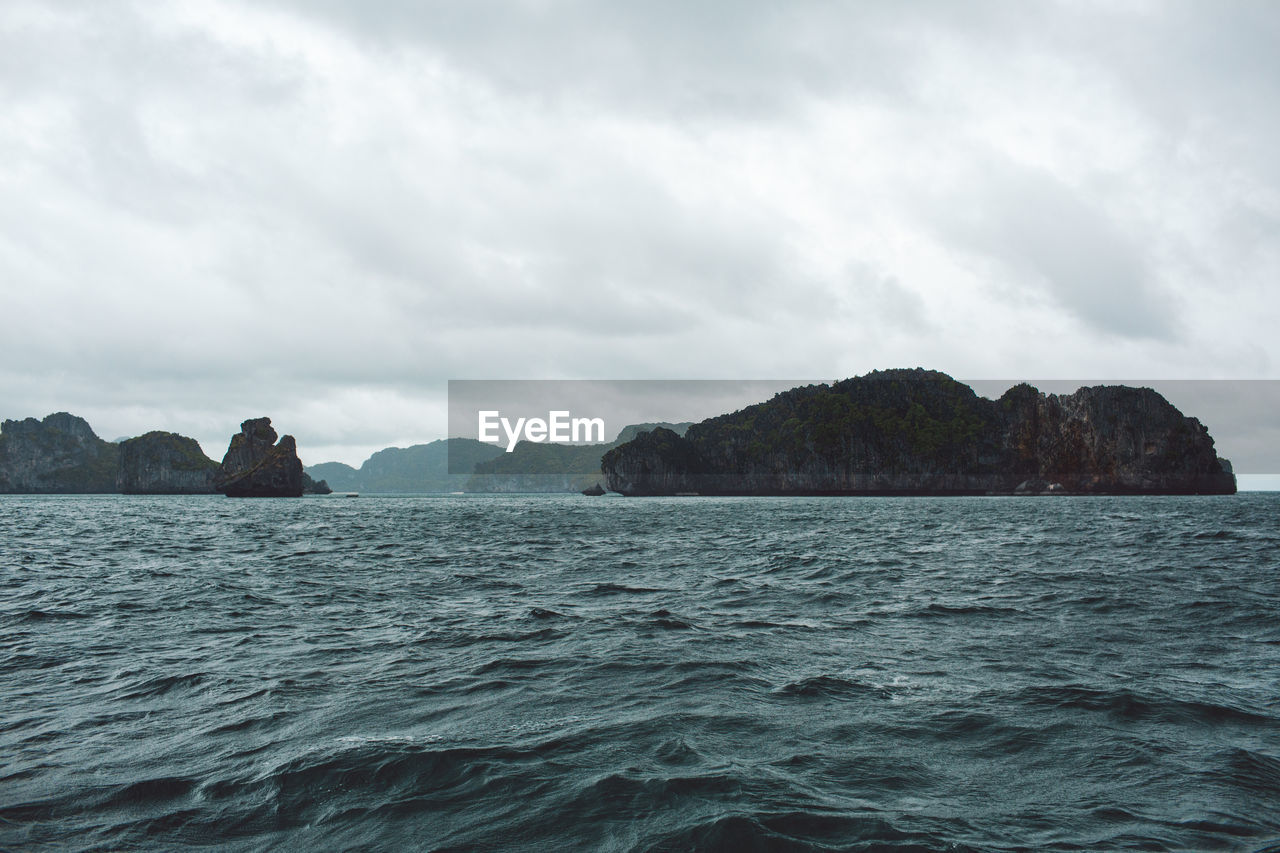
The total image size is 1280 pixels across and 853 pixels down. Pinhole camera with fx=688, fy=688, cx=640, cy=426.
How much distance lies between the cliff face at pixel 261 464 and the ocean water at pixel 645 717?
588 ft

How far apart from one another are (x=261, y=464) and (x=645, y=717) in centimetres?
19970

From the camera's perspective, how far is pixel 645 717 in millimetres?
10000

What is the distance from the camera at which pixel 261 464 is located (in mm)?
182500

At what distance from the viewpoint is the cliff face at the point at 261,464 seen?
182625 mm

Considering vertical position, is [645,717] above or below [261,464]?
below

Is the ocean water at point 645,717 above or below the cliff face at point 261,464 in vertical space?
below

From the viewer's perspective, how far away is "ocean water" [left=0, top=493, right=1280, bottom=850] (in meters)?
6.72

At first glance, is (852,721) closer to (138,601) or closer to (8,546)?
(138,601)

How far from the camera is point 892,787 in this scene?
299 inches

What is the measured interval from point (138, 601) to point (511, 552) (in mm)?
18869

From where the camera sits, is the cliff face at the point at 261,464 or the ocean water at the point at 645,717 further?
the cliff face at the point at 261,464

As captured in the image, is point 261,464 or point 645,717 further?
point 261,464

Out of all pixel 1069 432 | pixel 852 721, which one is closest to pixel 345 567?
pixel 852 721

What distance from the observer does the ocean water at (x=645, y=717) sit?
6719mm
